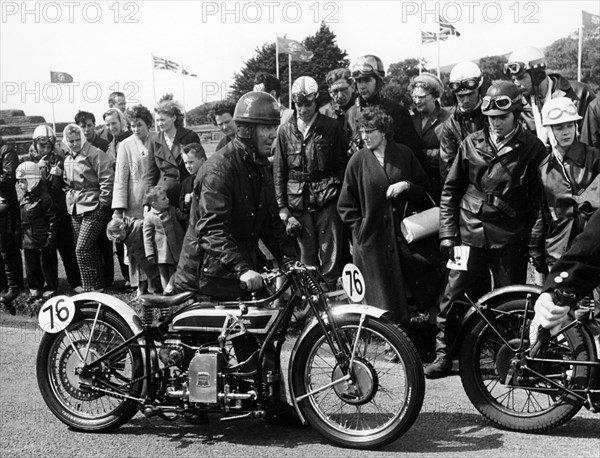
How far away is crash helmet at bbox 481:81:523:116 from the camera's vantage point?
6527 mm

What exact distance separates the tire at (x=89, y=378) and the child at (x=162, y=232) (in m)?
3.29

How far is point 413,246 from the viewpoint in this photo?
744 cm

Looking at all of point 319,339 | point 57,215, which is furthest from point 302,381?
point 57,215

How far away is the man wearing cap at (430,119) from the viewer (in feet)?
26.3

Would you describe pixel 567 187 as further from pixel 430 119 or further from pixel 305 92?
pixel 305 92

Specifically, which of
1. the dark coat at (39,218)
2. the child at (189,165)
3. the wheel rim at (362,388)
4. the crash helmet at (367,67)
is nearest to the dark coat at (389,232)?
the crash helmet at (367,67)

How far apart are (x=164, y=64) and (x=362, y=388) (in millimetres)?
22493

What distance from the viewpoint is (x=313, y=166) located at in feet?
26.9

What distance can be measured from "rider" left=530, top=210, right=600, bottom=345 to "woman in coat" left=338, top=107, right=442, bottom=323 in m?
2.84

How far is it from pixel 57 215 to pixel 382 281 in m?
4.73

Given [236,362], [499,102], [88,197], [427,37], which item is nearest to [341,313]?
[236,362]

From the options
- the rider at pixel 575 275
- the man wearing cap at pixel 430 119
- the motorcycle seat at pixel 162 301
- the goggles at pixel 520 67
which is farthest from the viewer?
the man wearing cap at pixel 430 119

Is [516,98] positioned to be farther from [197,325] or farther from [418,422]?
[197,325]

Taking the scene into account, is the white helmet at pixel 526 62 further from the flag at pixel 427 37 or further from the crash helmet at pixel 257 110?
the flag at pixel 427 37
